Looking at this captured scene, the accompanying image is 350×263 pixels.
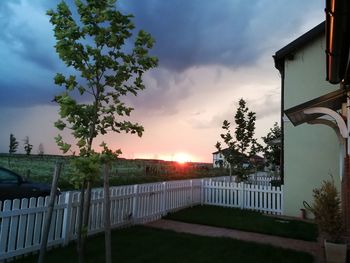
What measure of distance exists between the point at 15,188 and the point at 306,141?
31.5 feet

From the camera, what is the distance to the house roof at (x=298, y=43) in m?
12.1

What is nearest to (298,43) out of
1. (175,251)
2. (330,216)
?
(330,216)

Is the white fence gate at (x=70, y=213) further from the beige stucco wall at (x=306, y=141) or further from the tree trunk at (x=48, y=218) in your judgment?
the beige stucco wall at (x=306, y=141)

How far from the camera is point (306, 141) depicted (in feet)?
39.7

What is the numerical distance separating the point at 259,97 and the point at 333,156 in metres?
4.43

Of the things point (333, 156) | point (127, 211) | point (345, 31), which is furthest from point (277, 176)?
point (345, 31)

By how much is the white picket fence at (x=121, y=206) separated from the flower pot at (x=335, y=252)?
4.97 m

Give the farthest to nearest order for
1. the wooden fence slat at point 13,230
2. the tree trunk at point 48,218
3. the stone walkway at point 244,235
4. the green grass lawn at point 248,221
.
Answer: the green grass lawn at point 248,221, the stone walkway at point 244,235, the wooden fence slat at point 13,230, the tree trunk at point 48,218

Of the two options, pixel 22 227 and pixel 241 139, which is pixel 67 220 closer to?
pixel 22 227

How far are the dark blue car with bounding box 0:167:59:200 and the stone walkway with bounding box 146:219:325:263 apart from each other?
355 cm

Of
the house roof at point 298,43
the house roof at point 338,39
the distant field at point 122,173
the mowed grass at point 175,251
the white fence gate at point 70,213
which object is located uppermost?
the house roof at point 298,43

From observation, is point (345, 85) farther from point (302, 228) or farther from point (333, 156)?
point (333, 156)

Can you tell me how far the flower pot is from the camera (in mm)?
6203

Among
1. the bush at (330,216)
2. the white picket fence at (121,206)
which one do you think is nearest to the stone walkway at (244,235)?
the bush at (330,216)
